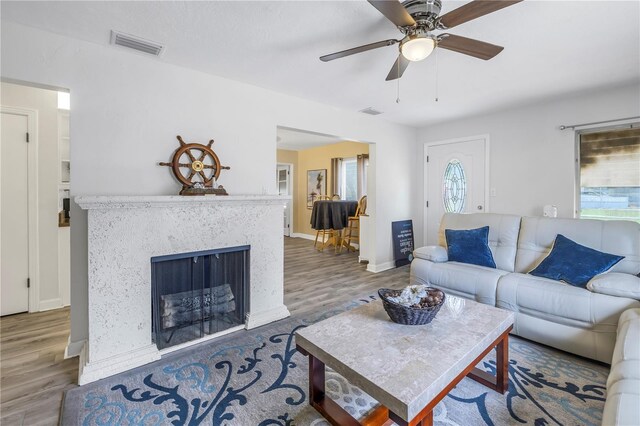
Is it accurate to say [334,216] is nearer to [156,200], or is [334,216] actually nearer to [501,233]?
[501,233]

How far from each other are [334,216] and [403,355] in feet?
15.5

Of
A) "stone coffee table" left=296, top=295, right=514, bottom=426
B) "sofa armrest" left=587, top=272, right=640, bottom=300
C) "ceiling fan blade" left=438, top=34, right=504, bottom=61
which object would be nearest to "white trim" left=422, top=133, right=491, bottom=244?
"sofa armrest" left=587, top=272, right=640, bottom=300

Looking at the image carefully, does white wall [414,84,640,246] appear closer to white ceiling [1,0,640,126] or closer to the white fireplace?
white ceiling [1,0,640,126]

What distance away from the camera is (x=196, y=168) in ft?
8.66

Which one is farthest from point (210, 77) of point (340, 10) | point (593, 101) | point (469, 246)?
point (593, 101)

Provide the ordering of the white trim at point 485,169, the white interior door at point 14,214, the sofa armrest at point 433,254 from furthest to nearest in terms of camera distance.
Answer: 1. the white trim at point 485,169
2. the sofa armrest at point 433,254
3. the white interior door at point 14,214

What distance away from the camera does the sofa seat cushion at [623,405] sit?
0.97 m

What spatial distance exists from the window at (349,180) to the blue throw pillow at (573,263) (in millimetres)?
4565

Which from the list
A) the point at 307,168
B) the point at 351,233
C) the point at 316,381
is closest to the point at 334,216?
the point at 351,233

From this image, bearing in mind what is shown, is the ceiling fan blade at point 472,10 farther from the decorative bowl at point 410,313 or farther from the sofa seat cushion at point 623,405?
the sofa seat cushion at point 623,405

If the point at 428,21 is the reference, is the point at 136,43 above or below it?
above

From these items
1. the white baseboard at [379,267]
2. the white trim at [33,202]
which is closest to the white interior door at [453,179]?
the white baseboard at [379,267]

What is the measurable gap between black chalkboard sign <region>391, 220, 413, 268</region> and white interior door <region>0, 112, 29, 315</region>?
15.1 feet

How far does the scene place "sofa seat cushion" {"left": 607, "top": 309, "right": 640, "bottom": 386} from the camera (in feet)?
4.05
